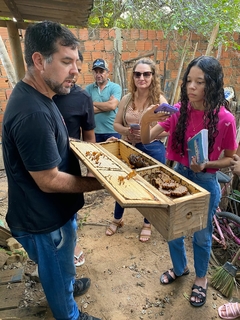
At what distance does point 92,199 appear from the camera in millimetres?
4355

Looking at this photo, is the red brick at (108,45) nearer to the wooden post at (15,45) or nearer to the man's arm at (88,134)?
the wooden post at (15,45)

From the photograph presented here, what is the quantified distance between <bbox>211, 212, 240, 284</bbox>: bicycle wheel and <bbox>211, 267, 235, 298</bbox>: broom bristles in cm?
49

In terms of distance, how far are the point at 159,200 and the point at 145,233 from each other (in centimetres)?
222

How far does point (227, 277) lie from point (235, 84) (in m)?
5.97

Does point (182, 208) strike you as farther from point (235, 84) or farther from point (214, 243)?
point (235, 84)

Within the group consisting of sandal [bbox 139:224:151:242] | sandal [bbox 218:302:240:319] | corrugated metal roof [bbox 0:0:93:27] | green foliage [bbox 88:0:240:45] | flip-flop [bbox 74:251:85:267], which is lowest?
flip-flop [bbox 74:251:85:267]

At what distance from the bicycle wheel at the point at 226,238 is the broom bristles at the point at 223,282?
49cm

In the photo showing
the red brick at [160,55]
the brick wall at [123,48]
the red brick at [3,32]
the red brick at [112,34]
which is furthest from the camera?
the red brick at [160,55]

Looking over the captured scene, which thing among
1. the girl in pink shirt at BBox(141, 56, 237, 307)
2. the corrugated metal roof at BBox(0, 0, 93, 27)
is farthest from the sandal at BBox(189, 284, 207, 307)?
the corrugated metal roof at BBox(0, 0, 93, 27)

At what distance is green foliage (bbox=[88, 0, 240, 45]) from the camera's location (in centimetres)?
590

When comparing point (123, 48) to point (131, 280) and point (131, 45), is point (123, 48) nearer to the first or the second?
point (131, 45)

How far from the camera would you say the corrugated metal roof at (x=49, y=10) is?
2.35 m

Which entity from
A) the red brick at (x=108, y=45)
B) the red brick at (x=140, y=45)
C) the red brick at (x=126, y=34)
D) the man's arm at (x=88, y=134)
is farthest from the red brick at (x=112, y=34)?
the man's arm at (x=88, y=134)

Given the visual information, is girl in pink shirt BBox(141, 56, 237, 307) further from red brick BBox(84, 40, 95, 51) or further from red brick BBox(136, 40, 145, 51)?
red brick BBox(136, 40, 145, 51)
